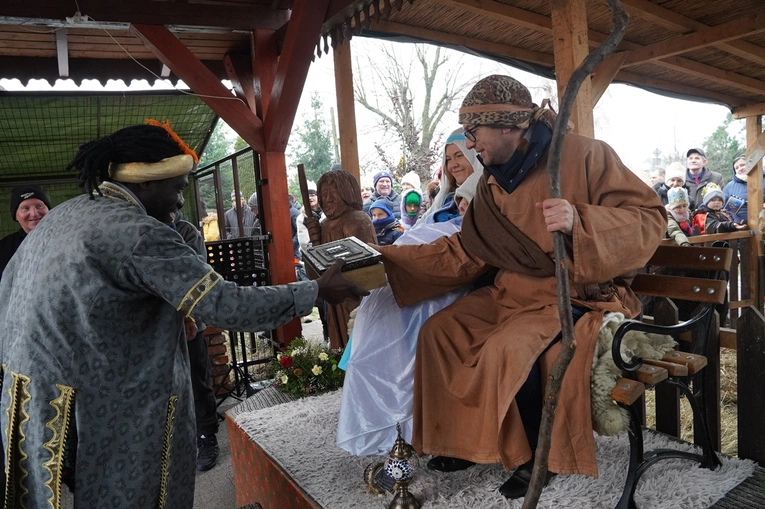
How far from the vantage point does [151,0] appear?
4.49 metres

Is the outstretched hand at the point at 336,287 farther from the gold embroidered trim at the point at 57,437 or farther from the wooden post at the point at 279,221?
the wooden post at the point at 279,221

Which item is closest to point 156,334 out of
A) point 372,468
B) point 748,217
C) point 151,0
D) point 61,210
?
point 61,210

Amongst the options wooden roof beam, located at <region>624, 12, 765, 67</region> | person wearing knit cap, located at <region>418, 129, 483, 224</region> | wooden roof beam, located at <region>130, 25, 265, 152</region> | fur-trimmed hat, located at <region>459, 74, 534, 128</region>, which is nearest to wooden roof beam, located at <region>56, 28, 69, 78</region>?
wooden roof beam, located at <region>130, 25, 265, 152</region>

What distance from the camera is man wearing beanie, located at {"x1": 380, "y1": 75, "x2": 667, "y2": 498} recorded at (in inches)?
80.5

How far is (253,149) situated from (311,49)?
3.85 feet

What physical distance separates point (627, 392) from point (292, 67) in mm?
3653

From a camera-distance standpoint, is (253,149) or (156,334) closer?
(156,334)

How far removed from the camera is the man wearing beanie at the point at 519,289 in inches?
80.5

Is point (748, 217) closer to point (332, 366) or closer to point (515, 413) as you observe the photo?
point (332, 366)

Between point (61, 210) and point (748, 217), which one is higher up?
point (61, 210)

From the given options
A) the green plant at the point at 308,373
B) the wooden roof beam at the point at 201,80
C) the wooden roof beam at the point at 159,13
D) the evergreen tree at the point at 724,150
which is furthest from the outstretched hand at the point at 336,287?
the evergreen tree at the point at 724,150

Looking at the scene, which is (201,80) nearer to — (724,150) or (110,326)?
(110,326)

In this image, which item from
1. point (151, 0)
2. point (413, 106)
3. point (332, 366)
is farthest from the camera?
point (413, 106)

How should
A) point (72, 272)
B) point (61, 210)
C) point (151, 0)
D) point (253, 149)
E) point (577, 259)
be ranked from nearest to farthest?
point (72, 272) → point (61, 210) → point (577, 259) → point (151, 0) → point (253, 149)
